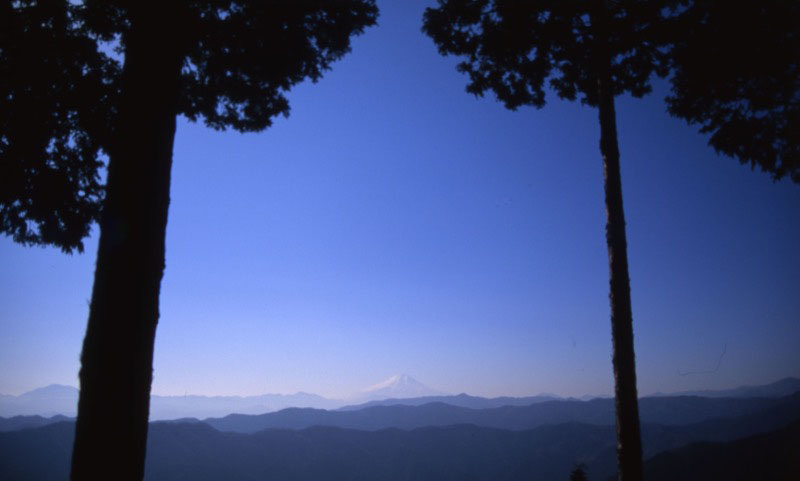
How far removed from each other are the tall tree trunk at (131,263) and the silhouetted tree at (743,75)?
801 centimetres

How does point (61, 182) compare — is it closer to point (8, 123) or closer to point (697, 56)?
point (8, 123)

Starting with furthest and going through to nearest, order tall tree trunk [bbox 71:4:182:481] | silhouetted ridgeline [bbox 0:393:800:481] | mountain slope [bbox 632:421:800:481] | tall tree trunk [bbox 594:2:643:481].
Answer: silhouetted ridgeline [bbox 0:393:800:481], mountain slope [bbox 632:421:800:481], tall tree trunk [bbox 594:2:643:481], tall tree trunk [bbox 71:4:182:481]

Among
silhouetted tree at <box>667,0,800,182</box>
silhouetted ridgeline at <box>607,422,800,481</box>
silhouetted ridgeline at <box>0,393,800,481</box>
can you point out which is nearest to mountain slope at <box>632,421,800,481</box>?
silhouetted ridgeline at <box>607,422,800,481</box>

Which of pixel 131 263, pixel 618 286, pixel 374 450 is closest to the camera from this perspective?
pixel 131 263

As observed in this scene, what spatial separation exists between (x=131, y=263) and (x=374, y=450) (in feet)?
511

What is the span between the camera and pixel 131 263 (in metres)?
2.75

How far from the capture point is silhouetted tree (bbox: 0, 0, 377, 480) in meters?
2.60

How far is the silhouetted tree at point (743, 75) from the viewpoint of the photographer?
6.45 m

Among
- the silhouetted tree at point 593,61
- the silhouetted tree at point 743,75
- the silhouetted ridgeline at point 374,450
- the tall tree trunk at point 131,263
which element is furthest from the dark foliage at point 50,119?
the silhouetted ridgeline at point 374,450

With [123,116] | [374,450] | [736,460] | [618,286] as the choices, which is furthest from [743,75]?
[374,450]

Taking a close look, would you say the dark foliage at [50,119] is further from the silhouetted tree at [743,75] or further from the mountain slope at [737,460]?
the mountain slope at [737,460]

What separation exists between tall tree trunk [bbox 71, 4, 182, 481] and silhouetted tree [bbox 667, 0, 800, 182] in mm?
8005

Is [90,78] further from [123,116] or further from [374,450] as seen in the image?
[374,450]

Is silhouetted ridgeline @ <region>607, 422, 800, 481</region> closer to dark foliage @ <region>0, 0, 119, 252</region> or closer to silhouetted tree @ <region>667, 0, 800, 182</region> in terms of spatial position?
silhouetted tree @ <region>667, 0, 800, 182</region>
